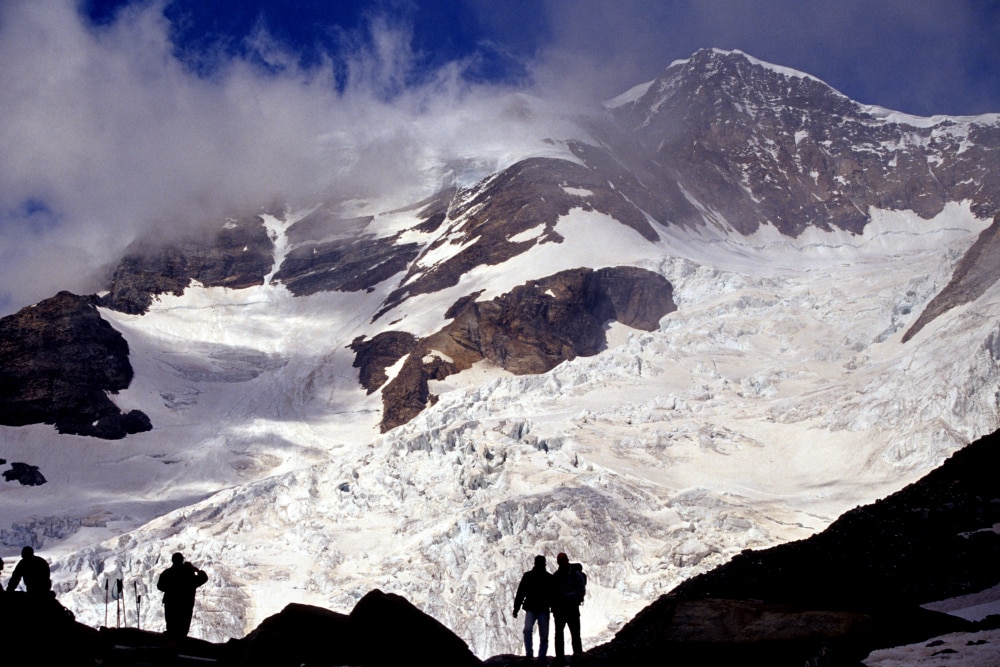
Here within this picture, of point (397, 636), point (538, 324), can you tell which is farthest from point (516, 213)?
point (397, 636)

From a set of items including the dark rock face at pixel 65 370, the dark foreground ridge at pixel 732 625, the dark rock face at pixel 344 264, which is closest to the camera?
the dark foreground ridge at pixel 732 625

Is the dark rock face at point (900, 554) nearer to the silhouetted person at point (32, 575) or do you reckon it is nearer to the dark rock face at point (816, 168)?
the silhouetted person at point (32, 575)

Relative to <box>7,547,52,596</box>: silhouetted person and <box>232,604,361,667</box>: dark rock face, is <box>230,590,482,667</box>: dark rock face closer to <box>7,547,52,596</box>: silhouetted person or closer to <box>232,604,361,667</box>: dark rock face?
<box>232,604,361,667</box>: dark rock face

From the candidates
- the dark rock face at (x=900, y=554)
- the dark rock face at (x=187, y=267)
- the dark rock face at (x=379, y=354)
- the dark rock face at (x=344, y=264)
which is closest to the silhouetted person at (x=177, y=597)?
the dark rock face at (x=900, y=554)

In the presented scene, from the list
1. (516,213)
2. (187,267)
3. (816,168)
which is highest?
(816,168)

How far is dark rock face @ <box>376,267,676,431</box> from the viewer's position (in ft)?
318

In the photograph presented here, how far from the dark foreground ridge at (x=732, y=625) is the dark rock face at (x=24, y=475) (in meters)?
76.3

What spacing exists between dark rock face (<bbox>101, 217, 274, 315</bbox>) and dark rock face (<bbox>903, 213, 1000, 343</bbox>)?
96.0 metres

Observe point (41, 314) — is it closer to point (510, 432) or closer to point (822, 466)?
point (510, 432)

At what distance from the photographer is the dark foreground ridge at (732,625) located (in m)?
11.0

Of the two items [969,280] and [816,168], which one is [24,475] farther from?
[816,168]

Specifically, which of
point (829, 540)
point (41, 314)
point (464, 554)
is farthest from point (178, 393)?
point (829, 540)

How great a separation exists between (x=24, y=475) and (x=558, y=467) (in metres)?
52.0

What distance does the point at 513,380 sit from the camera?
247ft
